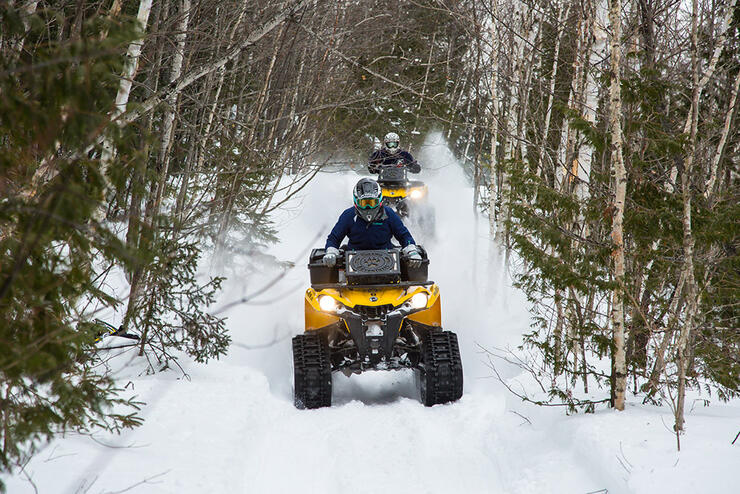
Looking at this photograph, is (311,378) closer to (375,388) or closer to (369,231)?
(375,388)

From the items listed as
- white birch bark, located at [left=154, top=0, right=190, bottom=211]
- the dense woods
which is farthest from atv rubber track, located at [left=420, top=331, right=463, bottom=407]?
white birch bark, located at [left=154, top=0, right=190, bottom=211]

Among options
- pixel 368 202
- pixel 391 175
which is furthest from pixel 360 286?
pixel 391 175

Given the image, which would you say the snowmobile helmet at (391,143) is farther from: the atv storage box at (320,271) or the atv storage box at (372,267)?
the atv storage box at (372,267)

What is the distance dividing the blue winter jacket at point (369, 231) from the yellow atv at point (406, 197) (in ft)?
18.6

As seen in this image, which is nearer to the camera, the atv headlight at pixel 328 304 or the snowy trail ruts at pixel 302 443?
the snowy trail ruts at pixel 302 443

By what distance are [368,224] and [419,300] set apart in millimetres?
1711

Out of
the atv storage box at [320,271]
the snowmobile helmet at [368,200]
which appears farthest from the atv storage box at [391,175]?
the atv storage box at [320,271]

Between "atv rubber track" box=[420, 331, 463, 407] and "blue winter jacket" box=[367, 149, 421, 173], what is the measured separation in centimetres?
798

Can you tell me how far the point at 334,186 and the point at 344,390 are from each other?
12.0m

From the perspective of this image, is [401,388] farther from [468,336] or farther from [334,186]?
[334,186]

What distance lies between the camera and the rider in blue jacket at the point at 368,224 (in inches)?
303

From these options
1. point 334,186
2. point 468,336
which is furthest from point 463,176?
point 468,336

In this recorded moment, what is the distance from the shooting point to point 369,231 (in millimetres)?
7883

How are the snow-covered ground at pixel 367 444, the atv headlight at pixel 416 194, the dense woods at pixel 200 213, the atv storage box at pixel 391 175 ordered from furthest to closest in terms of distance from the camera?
the atv headlight at pixel 416 194 → the atv storage box at pixel 391 175 → the snow-covered ground at pixel 367 444 → the dense woods at pixel 200 213
